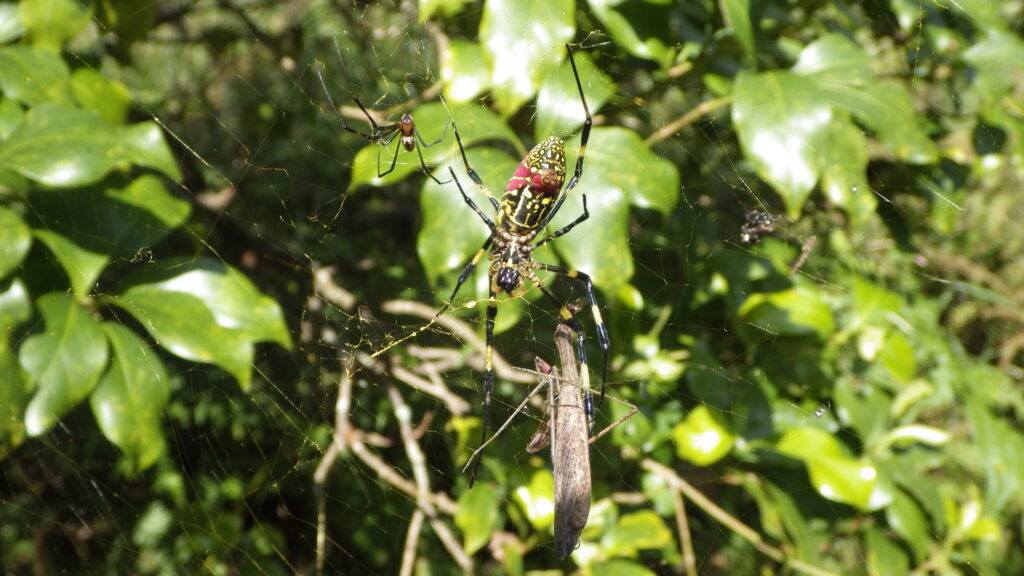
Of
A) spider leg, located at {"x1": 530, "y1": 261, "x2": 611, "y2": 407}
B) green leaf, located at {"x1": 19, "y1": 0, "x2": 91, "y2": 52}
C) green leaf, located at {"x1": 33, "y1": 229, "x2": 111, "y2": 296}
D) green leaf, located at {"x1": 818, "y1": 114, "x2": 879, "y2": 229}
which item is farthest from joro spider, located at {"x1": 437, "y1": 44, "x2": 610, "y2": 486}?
green leaf, located at {"x1": 19, "y1": 0, "x2": 91, "y2": 52}

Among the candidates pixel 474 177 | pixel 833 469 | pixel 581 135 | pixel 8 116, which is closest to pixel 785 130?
pixel 581 135

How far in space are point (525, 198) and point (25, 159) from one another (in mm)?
483

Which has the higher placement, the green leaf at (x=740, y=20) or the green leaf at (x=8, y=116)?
the green leaf at (x=8, y=116)

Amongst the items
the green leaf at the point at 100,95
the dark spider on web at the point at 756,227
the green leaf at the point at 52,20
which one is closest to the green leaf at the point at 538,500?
the dark spider on web at the point at 756,227

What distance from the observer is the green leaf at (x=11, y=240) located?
656mm

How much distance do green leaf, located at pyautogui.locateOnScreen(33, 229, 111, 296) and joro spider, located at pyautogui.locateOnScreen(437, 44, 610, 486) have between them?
39cm

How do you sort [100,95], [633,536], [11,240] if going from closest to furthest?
[11,240]
[100,95]
[633,536]

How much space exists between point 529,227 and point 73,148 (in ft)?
1.51

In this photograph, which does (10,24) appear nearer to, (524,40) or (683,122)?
(524,40)

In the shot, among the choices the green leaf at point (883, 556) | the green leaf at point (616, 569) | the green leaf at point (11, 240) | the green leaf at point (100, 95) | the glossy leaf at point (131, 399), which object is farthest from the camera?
the green leaf at point (883, 556)

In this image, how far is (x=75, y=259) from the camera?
75cm

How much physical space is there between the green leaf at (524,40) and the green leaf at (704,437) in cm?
49

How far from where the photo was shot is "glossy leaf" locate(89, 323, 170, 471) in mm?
756

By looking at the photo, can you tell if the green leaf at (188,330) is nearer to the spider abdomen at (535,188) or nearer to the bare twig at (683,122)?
the spider abdomen at (535,188)
